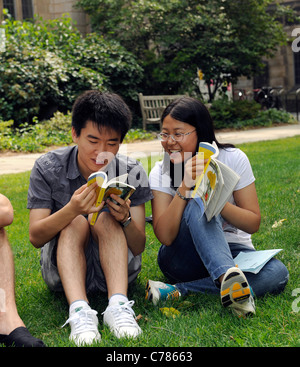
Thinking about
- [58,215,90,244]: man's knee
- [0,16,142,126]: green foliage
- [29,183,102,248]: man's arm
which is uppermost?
[0,16,142,126]: green foliage

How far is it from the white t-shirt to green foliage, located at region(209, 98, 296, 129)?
9.74 m

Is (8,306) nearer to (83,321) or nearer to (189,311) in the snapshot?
(83,321)

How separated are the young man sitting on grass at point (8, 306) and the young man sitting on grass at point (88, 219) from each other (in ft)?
0.70

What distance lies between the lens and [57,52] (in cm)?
1228

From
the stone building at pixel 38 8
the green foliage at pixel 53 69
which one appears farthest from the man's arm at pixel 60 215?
the stone building at pixel 38 8

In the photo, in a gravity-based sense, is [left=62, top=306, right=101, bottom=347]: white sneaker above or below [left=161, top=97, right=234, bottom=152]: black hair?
below

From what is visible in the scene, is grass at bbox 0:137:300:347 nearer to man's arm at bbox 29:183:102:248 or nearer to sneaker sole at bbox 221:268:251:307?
sneaker sole at bbox 221:268:251:307

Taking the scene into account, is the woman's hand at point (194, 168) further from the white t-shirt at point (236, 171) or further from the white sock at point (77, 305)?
the white sock at point (77, 305)

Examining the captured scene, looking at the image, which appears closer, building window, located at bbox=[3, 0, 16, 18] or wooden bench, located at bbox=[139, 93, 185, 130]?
wooden bench, located at bbox=[139, 93, 185, 130]

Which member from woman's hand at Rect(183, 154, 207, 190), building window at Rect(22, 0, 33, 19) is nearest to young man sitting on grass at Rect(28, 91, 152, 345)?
woman's hand at Rect(183, 154, 207, 190)

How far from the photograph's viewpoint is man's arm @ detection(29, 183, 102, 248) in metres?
2.54

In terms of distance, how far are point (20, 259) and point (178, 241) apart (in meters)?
1.53
